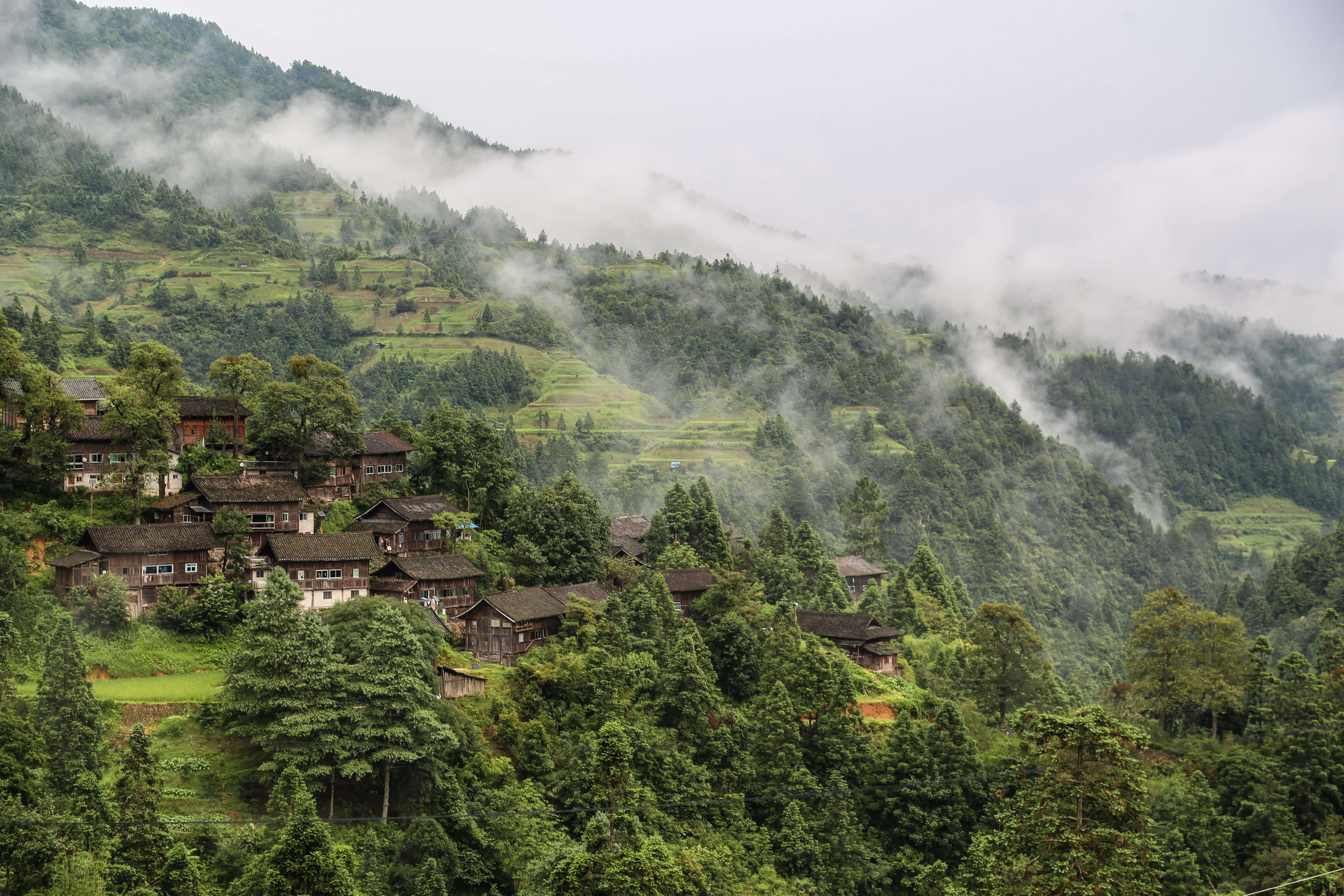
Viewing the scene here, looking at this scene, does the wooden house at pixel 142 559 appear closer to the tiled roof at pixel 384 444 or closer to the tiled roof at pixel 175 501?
the tiled roof at pixel 175 501

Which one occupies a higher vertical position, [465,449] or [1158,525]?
[465,449]

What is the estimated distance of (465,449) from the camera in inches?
2292

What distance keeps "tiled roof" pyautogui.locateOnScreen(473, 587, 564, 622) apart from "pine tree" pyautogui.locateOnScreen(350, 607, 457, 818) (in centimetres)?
981

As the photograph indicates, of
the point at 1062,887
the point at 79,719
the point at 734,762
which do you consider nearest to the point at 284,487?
the point at 79,719

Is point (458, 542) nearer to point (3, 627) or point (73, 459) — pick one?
point (73, 459)

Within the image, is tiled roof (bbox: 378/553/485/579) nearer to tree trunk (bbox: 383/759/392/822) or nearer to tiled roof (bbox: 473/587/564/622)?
tiled roof (bbox: 473/587/564/622)

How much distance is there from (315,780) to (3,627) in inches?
455

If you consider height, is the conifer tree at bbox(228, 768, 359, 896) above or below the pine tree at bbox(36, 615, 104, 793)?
below

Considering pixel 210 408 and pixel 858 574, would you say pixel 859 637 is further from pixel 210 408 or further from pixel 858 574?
pixel 210 408

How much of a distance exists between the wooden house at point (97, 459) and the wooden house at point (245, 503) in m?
2.28

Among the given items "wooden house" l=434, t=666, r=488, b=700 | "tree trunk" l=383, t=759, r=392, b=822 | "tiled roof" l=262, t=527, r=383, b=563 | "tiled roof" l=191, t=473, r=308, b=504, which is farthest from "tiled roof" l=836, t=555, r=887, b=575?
"tree trunk" l=383, t=759, r=392, b=822

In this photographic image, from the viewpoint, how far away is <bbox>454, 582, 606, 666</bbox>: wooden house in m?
47.6

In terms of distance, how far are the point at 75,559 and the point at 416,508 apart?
52.4 ft

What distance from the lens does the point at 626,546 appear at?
65.6 metres
